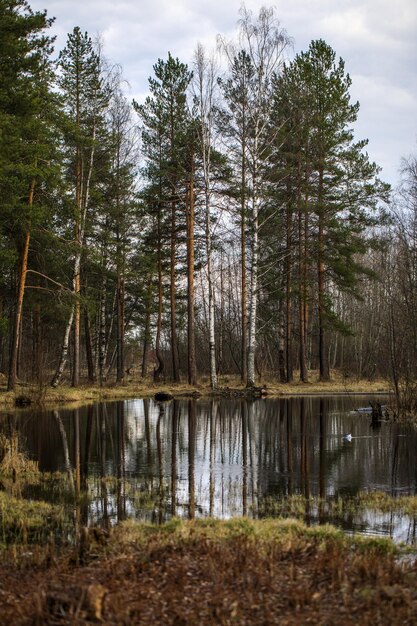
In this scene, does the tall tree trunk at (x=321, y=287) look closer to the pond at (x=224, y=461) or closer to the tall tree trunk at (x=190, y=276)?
the tall tree trunk at (x=190, y=276)

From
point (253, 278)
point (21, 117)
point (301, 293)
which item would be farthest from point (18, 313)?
point (301, 293)

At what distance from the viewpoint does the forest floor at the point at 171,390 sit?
27.0 m

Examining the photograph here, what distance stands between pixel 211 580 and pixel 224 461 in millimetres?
8799

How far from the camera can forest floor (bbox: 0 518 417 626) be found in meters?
5.11

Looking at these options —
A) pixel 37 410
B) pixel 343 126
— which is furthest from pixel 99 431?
pixel 343 126

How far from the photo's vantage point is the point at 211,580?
581 cm

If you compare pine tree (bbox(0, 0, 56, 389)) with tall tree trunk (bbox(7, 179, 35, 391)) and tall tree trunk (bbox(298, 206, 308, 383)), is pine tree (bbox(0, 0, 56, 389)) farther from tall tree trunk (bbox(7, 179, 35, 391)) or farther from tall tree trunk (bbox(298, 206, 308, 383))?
tall tree trunk (bbox(298, 206, 308, 383))

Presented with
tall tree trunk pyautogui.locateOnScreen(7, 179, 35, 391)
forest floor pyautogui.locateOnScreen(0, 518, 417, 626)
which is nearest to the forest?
tall tree trunk pyautogui.locateOnScreen(7, 179, 35, 391)

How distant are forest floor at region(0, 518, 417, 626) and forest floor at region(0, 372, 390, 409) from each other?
1935 cm

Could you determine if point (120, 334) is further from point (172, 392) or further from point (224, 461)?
point (224, 461)

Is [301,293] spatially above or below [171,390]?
above

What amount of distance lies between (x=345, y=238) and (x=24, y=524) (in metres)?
31.1

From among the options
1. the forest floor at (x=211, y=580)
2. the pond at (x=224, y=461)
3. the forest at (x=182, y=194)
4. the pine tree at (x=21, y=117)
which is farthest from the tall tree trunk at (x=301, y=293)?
the forest floor at (x=211, y=580)

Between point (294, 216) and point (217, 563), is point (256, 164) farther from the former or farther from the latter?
point (217, 563)
